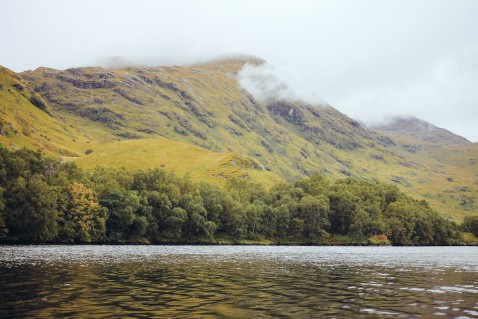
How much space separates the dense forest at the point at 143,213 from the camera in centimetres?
11050

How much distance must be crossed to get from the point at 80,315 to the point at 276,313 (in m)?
11.1

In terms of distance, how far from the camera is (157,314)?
23828 mm

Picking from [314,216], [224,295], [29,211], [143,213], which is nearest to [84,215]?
[29,211]

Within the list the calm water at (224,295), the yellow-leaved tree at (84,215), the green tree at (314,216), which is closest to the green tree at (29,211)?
the yellow-leaved tree at (84,215)

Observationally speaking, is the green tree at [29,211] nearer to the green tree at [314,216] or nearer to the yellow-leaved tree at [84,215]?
the yellow-leaved tree at [84,215]

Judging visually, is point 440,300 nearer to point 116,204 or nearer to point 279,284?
point 279,284

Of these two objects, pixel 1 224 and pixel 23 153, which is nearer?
pixel 1 224

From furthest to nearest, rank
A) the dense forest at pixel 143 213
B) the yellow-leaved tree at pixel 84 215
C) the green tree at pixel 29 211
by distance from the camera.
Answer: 1. the yellow-leaved tree at pixel 84 215
2. the dense forest at pixel 143 213
3. the green tree at pixel 29 211

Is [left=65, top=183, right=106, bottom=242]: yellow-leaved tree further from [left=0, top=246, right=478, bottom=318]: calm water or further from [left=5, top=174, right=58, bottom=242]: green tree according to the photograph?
[left=0, top=246, right=478, bottom=318]: calm water

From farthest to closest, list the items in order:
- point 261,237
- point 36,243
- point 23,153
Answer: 1. point 261,237
2. point 23,153
3. point 36,243

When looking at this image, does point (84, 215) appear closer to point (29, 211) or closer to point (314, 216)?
point (29, 211)

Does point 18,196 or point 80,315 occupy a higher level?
point 18,196

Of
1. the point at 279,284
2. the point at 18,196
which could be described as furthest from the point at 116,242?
the point at 279,284

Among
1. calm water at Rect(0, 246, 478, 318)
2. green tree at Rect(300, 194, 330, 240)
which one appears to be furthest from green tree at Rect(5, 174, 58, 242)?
green tree at Rect(300, 194, 330, 240)
